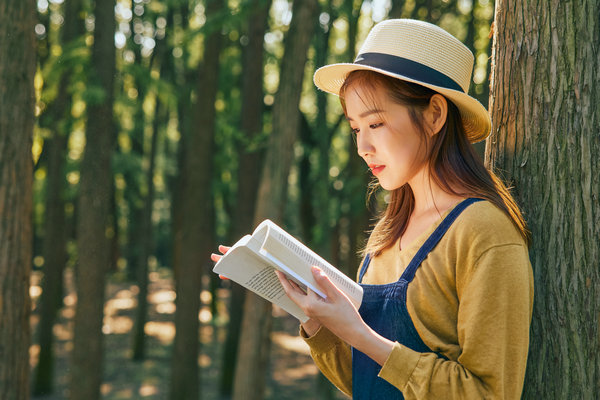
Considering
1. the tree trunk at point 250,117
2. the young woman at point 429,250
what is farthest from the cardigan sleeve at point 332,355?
the tree trunk at point 250,117

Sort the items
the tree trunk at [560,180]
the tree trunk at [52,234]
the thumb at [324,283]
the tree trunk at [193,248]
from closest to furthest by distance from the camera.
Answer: the thumb at [324,283]
the tree trunk at [560,180]
the tree trunk at [193,248]
the tree trunk at [52,234]

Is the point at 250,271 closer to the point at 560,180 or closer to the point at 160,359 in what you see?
the point at 560,180

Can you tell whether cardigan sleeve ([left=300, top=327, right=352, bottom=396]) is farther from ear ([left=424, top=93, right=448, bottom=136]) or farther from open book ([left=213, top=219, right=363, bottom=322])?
ear ([left=424, top=93, right=448, bottom=136])

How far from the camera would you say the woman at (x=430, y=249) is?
178cm

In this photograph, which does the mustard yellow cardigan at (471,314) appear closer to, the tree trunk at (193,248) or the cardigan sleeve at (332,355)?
the cardigan sleeve at (332,355)

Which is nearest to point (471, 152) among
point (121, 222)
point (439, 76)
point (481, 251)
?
point (439, 76)

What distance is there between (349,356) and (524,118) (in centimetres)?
112

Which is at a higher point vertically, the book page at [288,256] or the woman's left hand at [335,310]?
the book page at [288,256]

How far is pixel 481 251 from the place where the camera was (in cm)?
180

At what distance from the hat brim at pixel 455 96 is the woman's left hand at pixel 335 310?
68 cm

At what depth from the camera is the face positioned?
206 centimetres

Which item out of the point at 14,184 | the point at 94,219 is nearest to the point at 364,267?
the point at 14,184

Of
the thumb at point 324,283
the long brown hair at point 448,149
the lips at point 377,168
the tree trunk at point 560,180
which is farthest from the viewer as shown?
the tree trunk at point 560,180

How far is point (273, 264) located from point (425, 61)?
817 mm
